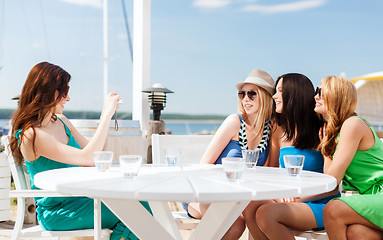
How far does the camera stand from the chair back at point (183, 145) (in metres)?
2.61

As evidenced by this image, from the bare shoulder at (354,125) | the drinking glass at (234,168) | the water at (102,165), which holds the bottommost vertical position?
the water at (102,165)

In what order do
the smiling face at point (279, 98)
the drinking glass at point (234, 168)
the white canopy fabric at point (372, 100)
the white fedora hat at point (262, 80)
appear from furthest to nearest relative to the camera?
the white canopy fabric at point (372, 100), the white fedora hat at point (262, 80), the smiling face at point (279, 98), the drinking glass at point (234, 168)

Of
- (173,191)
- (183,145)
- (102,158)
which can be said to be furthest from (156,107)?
(173,191)

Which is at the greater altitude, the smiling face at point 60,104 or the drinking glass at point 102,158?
the smiling face at point 60,104

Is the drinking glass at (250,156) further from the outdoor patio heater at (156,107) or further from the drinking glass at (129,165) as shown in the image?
the outdoor patio heater at (156,107)

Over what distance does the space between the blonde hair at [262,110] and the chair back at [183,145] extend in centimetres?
42

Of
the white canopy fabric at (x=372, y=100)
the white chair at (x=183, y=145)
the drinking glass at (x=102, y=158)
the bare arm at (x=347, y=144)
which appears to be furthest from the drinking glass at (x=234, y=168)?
the white canopy fabric at (x=372, y=100)

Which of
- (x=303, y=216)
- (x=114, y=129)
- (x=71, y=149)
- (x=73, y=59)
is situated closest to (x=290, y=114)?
(x=303, y=216)

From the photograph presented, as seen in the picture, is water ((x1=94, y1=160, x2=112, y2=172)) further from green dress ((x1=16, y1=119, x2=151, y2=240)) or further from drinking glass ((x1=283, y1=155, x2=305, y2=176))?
drinking glass ((x1=283, y1=155, x2=305, y2=176))

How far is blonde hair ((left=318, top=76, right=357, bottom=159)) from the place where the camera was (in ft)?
6.59

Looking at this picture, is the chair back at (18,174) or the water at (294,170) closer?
the water at (294,170)

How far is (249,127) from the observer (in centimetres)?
237

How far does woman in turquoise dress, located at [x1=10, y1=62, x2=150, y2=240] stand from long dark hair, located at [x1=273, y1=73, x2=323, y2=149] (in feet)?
2.99

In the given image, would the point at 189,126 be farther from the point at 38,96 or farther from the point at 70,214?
the point at 70,214
